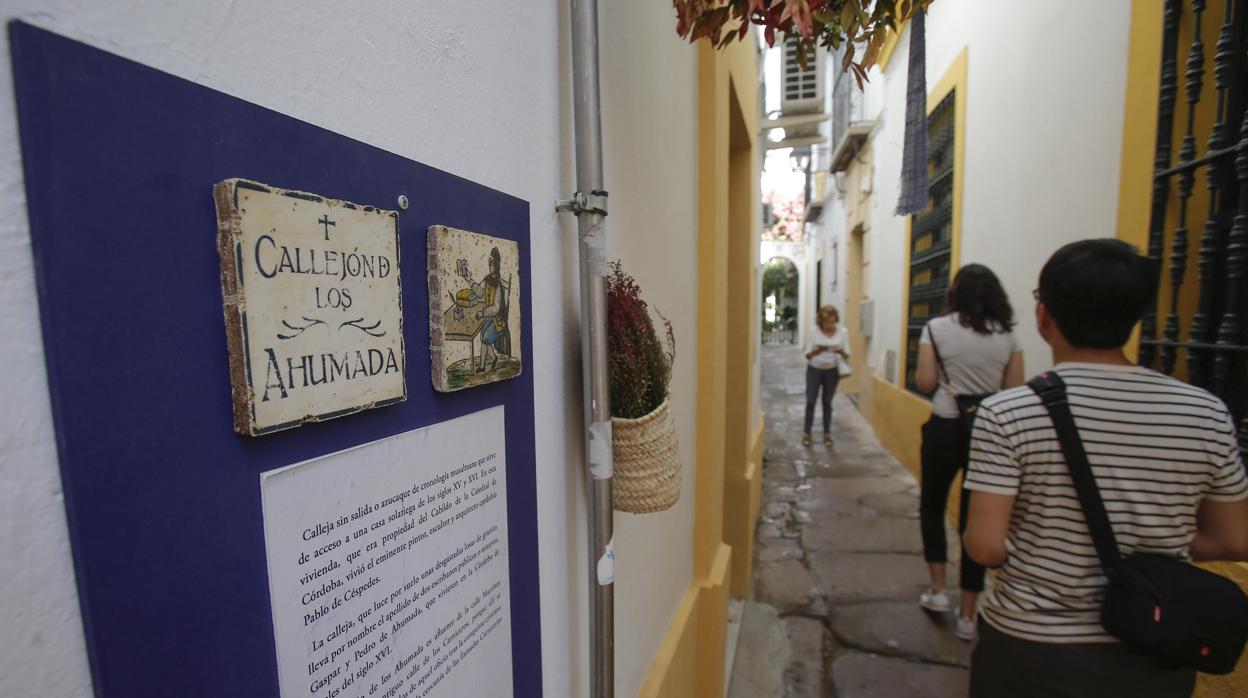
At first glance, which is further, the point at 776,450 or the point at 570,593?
the point at 776,450

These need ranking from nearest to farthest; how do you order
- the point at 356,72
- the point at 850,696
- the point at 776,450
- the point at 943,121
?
the point at 356,72
the point at 850,696
the point at 943,121
the point at 776,450

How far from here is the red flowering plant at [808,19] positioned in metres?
1.07

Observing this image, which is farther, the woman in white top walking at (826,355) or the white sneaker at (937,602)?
the woman in white top walking at (826,355)

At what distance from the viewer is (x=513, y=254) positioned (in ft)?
3.08

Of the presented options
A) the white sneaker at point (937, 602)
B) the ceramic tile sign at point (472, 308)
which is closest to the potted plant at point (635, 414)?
the ceramic tile sign at point (472, 308)

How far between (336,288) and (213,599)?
0.30 m

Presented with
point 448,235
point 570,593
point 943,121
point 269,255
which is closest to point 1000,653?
point 570,593

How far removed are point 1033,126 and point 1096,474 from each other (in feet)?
10.8

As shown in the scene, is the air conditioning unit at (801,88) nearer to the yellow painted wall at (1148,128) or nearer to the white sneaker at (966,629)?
the yellow painted wall at (1148,128)

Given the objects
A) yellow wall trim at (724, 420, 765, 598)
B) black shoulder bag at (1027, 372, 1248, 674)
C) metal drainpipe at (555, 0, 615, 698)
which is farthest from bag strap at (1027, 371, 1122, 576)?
yellow wall trim at (724, 420, 765, 598)

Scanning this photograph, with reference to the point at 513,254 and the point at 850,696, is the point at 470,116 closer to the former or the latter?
the point at 513,254

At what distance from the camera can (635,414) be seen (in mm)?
1276

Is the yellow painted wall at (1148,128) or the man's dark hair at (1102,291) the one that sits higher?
the yellow painted wall at (1148,128)

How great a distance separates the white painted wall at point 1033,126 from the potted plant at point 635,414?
9.37 feet
